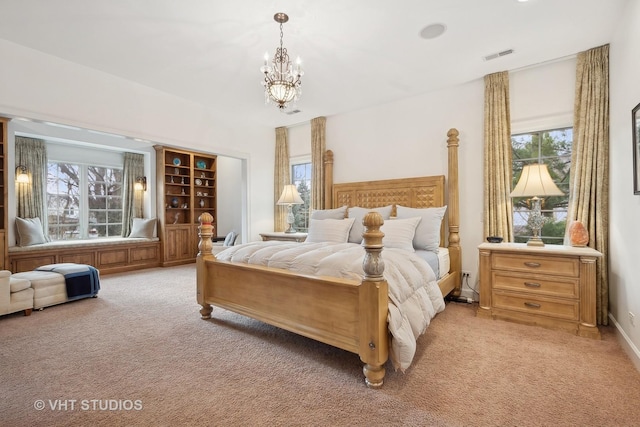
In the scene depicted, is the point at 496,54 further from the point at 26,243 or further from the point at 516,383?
the point at 26,243

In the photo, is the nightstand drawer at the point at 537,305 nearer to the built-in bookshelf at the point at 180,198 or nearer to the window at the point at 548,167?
the window at the point at 548,167

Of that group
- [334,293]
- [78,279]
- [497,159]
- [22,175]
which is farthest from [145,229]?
[497,159]

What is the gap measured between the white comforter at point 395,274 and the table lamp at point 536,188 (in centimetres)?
131

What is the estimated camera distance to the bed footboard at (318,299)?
181 cm

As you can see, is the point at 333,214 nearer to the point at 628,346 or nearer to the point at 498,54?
the point at 498,54

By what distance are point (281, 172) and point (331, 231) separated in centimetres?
268

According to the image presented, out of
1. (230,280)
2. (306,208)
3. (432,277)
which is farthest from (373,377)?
(306,208)

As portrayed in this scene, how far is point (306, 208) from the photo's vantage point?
587 cm

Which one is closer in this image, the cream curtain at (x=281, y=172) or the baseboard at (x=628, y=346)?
the baseboard at (x=628, y=346)

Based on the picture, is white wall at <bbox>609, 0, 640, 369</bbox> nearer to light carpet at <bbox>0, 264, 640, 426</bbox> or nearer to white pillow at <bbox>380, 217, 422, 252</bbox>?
light carpet at <bbox>0, 264, 640, 426</bbox>

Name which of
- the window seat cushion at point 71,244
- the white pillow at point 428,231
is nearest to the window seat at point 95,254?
the window seat cushion at point 71,244

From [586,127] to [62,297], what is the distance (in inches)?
238

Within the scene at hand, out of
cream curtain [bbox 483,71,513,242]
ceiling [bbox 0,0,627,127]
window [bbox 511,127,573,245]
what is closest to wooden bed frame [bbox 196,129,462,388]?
cream curtain [bbox 483,71,513,242]

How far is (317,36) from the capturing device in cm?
298
